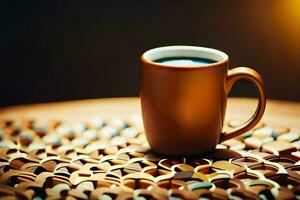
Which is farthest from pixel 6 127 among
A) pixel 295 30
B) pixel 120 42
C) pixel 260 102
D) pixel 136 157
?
pixel 295 30

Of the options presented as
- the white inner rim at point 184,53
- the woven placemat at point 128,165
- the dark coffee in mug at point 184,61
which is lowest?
the woven placemat at point 128,165

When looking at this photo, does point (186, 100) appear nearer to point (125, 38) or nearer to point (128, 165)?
point (128, 165)

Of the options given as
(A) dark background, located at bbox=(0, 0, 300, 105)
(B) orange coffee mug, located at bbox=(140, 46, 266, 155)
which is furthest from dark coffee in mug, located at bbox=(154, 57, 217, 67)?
(A) dark background, located at bbox=(0, 0, 300, 105)

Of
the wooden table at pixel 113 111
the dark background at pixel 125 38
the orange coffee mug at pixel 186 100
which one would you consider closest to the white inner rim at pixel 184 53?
the orange coffee mug at pixel 186 100

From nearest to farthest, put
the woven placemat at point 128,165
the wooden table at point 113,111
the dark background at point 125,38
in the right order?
1. the woven placemat at point 128,165
2. the wooden table at point 113,111
3. the dark background at point 125,38

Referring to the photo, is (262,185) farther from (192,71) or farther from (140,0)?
(140,0)

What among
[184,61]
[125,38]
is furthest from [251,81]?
[125,38]

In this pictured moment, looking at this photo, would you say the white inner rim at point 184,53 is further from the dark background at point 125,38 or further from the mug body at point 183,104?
the dark background at point 125,38
